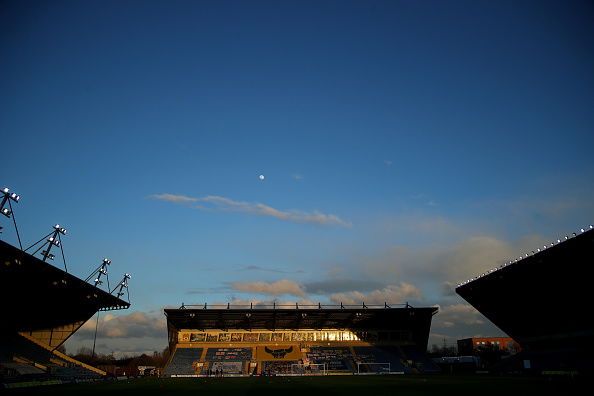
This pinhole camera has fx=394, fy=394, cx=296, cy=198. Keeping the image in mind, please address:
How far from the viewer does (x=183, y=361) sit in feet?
247

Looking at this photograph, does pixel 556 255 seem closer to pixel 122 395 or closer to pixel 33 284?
pixel 122 395

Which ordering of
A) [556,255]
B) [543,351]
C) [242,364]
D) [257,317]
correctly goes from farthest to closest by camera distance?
[257,317] < [242,364] < [543,351] < [556,255]

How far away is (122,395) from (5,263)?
21444mm

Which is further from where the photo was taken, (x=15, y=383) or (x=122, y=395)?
(x=15, y=383)

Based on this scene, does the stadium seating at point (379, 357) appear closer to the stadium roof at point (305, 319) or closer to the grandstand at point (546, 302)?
the stadium roof at point (305, 319)

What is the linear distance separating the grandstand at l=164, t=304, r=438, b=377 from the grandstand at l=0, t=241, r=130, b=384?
17.4 m

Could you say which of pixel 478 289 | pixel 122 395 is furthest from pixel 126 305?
pixel 478 289

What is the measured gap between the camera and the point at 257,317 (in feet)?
266

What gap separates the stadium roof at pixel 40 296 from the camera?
4169 cm

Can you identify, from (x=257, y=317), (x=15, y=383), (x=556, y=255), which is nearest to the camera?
(x=15, y=383)

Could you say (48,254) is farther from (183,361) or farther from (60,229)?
(183,361)

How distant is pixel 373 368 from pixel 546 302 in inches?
1281

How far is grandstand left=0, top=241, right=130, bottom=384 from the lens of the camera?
43469 millimetres

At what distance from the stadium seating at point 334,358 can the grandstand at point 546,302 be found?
25.2m
